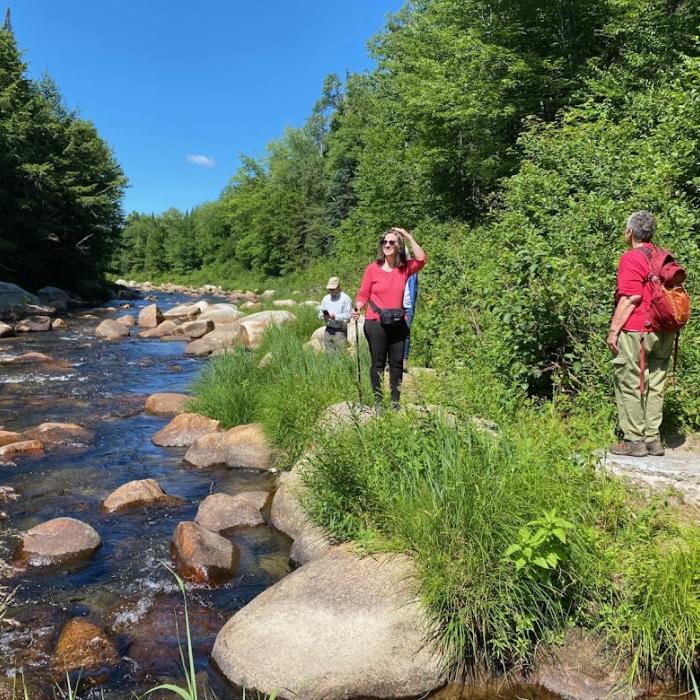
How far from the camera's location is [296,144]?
55562mm

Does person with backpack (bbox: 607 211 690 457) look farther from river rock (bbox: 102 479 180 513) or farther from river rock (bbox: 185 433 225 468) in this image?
river rock (bbox: 185 433 225 468)

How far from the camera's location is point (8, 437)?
8.13 meters

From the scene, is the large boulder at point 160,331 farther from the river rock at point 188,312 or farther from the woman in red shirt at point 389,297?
the woman in red shirt at point 389,297

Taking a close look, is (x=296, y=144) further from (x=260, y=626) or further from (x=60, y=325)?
(x=260, y=626)

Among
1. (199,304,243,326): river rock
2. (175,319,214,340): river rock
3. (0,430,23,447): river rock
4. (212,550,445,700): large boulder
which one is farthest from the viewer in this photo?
(199,304,243,326): river rock

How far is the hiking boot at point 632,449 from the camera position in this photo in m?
4.46

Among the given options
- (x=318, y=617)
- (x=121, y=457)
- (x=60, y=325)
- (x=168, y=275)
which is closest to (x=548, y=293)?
(x=318, y=617)

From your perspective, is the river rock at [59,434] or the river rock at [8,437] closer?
the river rock at [8,437]

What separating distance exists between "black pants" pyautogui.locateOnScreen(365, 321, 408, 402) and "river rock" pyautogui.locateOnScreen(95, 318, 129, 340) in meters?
15.6

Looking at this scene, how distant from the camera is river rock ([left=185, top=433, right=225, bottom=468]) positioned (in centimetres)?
760

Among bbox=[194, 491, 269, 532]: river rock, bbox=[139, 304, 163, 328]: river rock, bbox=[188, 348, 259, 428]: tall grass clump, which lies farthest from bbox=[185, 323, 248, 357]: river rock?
bbox=[194, 491, 269, 532]: river rock

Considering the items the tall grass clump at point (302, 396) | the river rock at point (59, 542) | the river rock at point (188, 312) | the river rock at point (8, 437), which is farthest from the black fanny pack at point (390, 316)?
the river rock at point (188, 312)

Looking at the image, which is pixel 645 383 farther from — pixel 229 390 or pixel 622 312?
pixel 229 390

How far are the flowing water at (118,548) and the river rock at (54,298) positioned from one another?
709 inches
